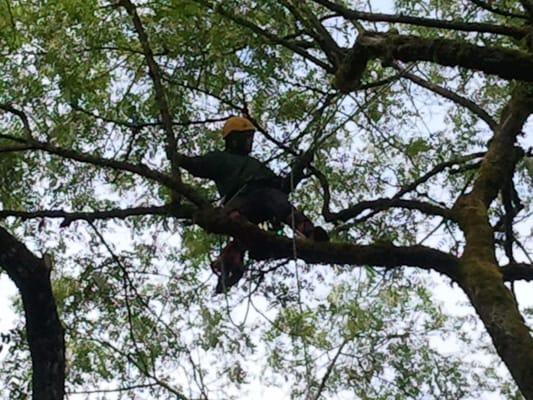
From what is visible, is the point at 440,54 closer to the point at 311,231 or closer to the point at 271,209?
the point at 311,231

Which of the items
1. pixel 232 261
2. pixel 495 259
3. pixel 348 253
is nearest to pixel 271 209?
pixel 232 261

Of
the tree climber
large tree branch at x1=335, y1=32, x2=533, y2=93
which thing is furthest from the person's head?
large tree branch at x1=335, y1=32, x2=533, y2=93

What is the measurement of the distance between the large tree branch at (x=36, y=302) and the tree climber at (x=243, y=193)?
0.89m

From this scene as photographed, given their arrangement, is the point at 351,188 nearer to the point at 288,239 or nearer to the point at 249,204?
the point at 249,204

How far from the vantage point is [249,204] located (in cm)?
455

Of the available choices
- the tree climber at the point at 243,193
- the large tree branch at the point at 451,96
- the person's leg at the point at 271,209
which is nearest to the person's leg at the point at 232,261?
the tree climber at the point at 243,193

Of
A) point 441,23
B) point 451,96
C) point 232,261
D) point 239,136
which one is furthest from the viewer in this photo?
point 451,96

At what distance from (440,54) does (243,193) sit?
1492 mm

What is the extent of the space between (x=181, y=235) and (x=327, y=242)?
2025 mm

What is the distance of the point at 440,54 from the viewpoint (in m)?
3.47

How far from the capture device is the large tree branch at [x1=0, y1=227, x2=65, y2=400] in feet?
12.9

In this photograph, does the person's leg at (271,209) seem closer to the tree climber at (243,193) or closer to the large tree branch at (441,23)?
the tree climber at (243,193)

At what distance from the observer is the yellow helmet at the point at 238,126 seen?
4.97 m

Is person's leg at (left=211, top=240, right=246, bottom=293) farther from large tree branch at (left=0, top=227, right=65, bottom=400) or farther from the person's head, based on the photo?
large tree branch at (left=0, top=227, right=65, bottom=400)
